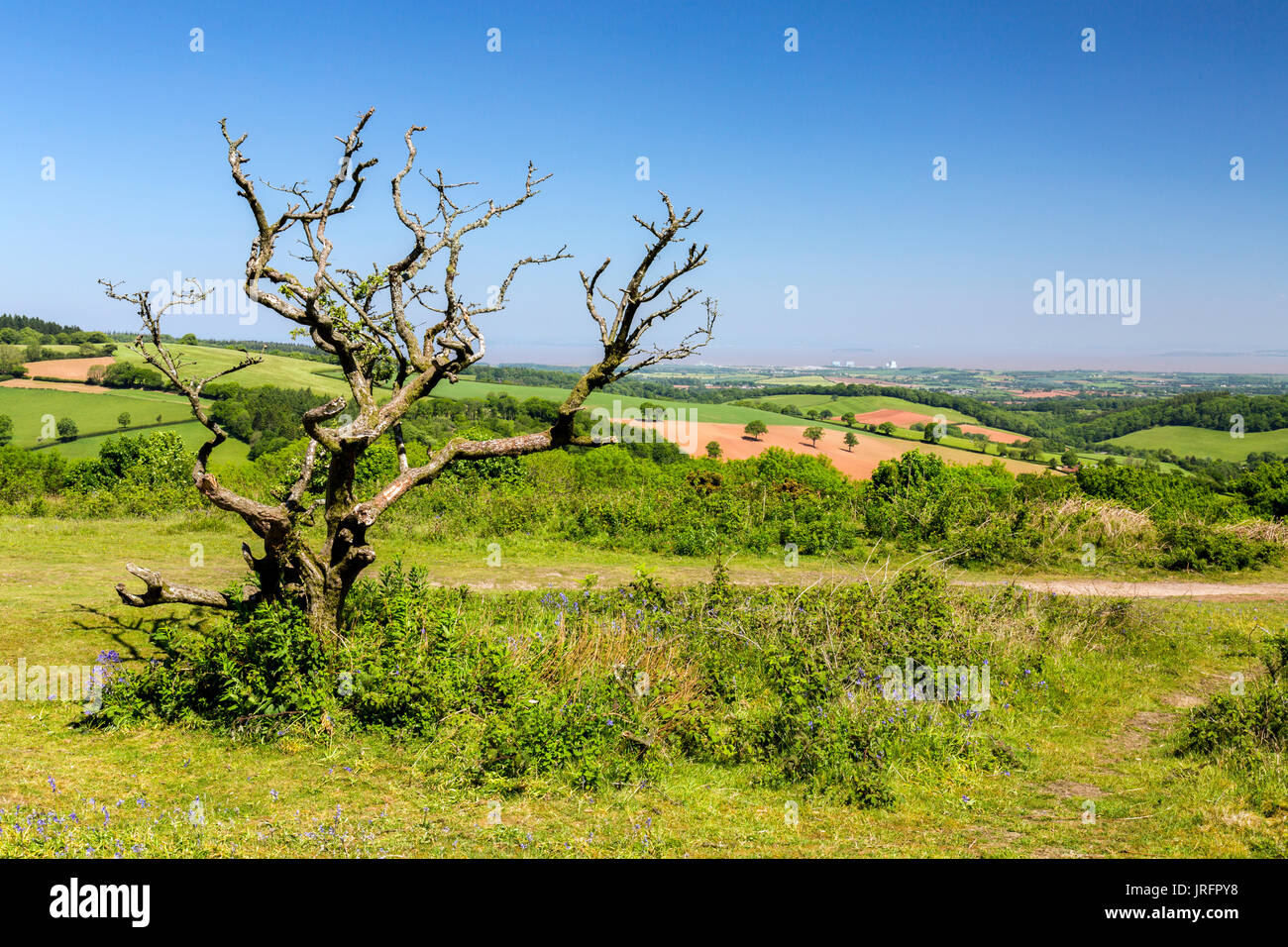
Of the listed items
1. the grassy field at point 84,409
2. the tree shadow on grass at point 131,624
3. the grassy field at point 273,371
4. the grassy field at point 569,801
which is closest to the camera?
the grassy field at point 569,801

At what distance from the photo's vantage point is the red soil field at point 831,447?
32.0m

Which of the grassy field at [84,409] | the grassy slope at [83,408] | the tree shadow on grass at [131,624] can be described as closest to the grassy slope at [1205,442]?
the tree shadow on grass at [131,624]

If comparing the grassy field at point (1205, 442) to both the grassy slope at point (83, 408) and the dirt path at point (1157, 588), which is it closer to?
the dirt path at point (1157, 588)

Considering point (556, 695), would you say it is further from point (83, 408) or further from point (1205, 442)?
point (1205, 442)

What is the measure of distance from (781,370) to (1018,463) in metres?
126

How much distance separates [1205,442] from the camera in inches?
2124

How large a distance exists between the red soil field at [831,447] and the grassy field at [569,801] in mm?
21808

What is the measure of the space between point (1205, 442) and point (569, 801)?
6265cm

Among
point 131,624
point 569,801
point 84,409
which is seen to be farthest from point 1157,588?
point 84,409

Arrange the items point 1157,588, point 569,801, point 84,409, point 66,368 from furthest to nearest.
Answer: point 66,368 → point 84,409 → point 1157,588 → point 569,801

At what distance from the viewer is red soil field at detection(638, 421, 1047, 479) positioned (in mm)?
31984

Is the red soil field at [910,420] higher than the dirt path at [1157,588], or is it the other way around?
the red soil field at [910,420]

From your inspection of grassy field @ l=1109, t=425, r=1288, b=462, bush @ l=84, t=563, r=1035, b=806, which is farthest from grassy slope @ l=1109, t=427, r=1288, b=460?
bush @ l=84, t=563, r=1035, b=806
